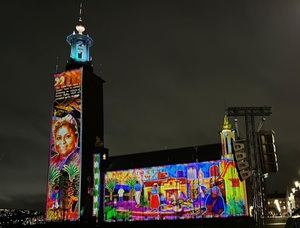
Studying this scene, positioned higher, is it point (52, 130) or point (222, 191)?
point (52, 130)

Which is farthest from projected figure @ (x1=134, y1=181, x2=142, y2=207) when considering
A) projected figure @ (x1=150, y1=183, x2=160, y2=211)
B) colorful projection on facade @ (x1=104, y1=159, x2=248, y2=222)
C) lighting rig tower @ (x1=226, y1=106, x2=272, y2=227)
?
lighting rig tower @ (x1=226, y1=106, x2=272, y2=227)

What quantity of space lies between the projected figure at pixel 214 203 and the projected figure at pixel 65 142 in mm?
25398

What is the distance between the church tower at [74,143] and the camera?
7244 centimetres

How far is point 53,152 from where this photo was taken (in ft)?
252

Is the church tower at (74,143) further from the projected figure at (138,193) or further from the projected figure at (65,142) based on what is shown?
the projected figure at (138,193)

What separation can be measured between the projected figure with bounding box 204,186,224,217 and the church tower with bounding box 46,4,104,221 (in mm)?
19966

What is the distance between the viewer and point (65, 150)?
75.4 m

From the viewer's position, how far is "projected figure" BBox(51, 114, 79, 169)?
7469 centimetres

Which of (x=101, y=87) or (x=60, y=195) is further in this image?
(x=101, y=87)

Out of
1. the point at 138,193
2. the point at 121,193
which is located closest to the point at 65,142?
the point at 121,193

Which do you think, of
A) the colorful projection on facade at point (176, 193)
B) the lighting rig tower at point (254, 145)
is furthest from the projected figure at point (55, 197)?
the lighting rig tower at point (254, 145)

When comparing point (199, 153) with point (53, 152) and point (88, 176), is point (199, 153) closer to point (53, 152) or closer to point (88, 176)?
point (88, 176)

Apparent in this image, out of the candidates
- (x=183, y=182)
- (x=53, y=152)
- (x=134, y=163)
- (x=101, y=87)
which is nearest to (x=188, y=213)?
(x=183, y=182)

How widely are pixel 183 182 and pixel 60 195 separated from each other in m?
23.3
